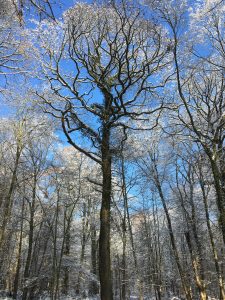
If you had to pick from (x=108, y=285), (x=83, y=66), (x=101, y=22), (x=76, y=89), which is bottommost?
(x=108, y=285)

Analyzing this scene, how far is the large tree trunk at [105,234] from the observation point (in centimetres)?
715

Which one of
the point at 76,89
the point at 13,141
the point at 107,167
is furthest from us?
the point at 13,141

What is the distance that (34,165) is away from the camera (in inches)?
674

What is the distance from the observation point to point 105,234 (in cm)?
771

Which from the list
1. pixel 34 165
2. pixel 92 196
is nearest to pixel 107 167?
pixel 34 165

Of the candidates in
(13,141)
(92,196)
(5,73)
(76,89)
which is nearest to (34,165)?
(13,141)

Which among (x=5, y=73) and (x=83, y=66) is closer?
(x=5, y=73)

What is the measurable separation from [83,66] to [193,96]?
4.37 m

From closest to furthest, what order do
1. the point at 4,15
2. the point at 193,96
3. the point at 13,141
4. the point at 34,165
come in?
the point at 4,15, the point at 193,96, the point at 13,141, the point at 34,165

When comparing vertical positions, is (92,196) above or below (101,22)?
below

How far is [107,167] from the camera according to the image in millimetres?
8883

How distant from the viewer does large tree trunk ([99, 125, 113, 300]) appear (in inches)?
281

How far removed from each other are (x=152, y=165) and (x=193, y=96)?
7205 mm

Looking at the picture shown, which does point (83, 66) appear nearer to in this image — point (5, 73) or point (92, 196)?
point (5, 73)
